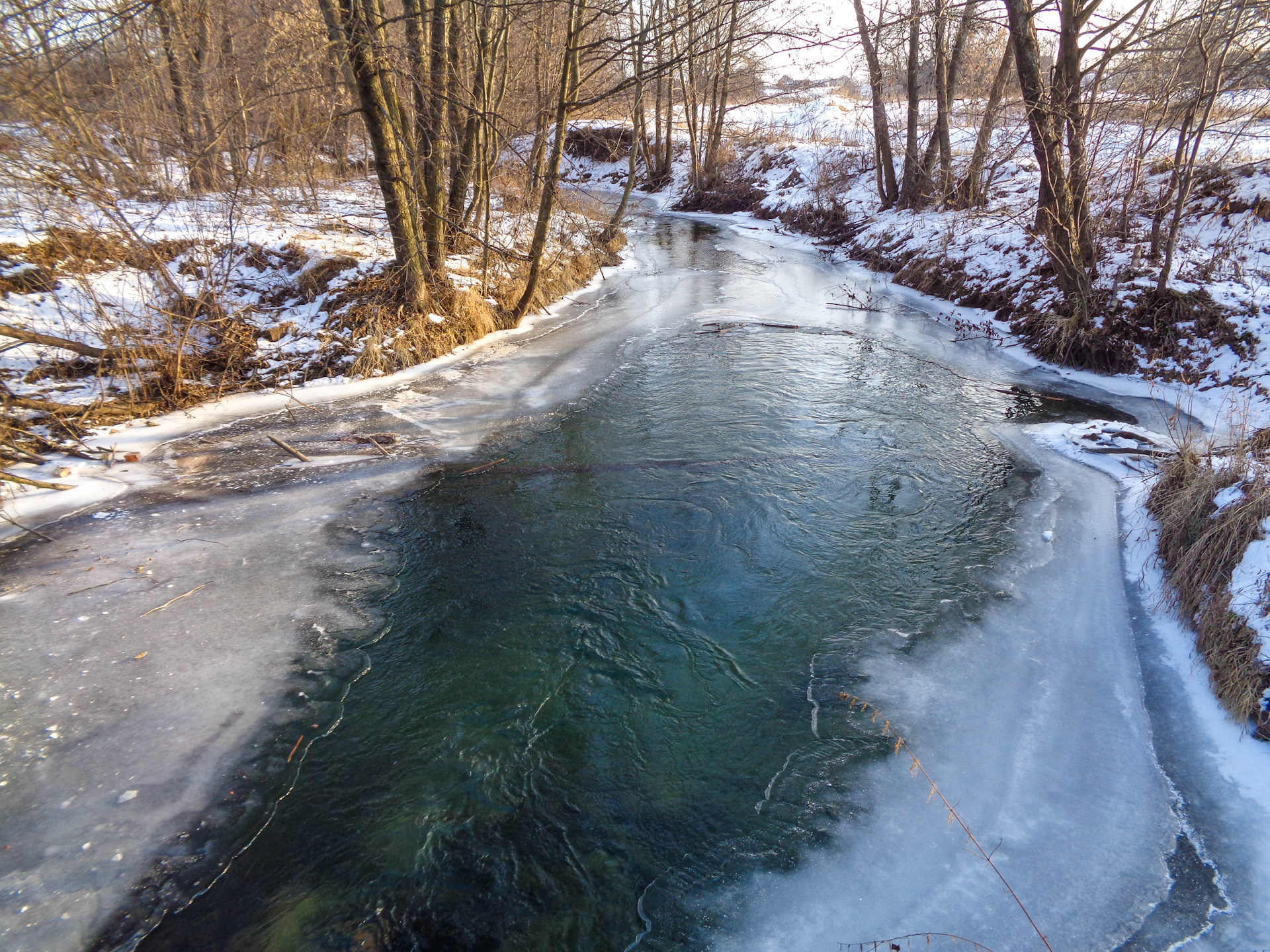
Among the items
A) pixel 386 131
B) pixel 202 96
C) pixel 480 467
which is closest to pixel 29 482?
pixel 480 467

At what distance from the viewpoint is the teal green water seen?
9.70 ft

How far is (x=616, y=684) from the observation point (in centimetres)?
412

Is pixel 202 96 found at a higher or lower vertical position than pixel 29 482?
higher

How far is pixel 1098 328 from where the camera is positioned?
31.3ft

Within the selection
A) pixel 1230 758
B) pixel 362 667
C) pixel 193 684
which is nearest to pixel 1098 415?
pixel 1230 758

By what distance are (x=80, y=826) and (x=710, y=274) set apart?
1474 centimetres

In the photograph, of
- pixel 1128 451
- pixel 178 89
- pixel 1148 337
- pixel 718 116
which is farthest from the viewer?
pixel 718 116

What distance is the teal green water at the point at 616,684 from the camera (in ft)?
9.70

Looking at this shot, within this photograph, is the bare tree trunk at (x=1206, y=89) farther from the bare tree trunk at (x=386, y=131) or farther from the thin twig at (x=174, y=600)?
the thin twig at (x=174, y=600)

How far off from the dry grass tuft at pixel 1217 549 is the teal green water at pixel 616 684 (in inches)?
47.8

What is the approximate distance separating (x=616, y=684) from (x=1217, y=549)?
4.29 metres

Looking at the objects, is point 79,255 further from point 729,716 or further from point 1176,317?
point 1176,317

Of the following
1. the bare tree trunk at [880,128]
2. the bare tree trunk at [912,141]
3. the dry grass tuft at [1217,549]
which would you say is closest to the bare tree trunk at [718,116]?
the bare tree trunk at [880,128]

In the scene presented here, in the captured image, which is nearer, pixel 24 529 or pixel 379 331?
pixel 24 529
